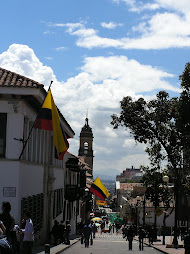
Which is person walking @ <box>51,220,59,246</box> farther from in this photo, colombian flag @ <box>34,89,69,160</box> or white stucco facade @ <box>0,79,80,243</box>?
colombian flag @ <box>34,89,69,160</box>

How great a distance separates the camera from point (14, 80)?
1988 cm

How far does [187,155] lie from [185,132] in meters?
11.4

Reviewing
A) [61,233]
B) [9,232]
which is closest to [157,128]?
[61,233]

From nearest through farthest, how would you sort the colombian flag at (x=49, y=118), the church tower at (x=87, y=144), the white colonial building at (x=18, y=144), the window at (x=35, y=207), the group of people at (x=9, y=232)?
1. the group of people at (x=9, y=232)
2. the colombian flag at (x=49, y=118)
3. the white colonial building at (x=18, y=144)
4. the window at (x=35, y=207)
5. the church tower at (x=87, y=144)

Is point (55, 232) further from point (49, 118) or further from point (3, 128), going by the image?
point (49, 118)

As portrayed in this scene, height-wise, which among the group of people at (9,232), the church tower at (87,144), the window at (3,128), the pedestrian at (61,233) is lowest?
the pedestrian at (61,233)

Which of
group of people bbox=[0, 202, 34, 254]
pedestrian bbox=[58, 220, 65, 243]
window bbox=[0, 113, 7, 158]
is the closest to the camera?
group of people bbox=[0, 202, 34, 254]

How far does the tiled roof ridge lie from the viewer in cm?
1918

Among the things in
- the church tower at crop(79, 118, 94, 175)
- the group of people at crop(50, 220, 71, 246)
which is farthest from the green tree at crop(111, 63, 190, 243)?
the church tower at crop(79, 118, 94, 175)

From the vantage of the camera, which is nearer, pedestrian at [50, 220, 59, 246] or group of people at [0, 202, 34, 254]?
group of people at [0, 202, 34, 254]

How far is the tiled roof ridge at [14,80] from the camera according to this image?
62.9ft

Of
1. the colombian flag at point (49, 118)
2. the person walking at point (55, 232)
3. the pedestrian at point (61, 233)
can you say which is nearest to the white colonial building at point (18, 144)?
the colombian flag at point (49, 118)

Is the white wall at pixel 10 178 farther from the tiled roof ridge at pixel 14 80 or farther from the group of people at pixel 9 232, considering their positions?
the group of people at pixel 9 232

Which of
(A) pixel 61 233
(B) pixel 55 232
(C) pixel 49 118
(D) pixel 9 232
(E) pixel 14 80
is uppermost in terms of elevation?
(E) pixel 14 80
